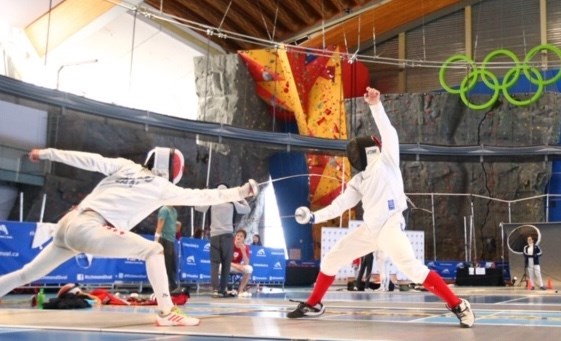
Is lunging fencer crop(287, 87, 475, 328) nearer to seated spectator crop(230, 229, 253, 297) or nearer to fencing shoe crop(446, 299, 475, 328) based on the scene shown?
fencing shoe crop(446, 299, 475, 328)

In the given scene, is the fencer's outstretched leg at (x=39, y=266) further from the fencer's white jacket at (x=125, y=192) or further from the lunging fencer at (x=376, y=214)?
the lunging fencer at (x=376, y=214)

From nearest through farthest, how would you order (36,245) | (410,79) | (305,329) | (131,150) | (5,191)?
(305,329), (36,245), (5,191), (131,150), (410,79)

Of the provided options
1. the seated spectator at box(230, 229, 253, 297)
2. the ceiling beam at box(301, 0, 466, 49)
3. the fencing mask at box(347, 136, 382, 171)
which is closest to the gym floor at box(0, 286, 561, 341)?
the fencing mask at box(347, 136, 382, 171)

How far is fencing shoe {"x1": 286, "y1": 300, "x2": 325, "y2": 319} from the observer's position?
166 inches

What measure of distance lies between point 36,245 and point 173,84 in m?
8.07

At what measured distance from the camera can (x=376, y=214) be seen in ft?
13.4

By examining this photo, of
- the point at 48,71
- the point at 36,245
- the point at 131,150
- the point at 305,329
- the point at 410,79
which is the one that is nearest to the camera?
the point at 305,329

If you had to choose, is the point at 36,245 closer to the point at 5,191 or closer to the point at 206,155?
the point at 5,191

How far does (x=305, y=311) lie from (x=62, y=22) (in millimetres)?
10092

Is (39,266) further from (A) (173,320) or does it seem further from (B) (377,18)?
(B) (377,18)

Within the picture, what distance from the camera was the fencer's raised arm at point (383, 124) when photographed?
401cm

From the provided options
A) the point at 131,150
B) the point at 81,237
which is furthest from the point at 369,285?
the point at 81,237

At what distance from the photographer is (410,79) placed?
749 inches

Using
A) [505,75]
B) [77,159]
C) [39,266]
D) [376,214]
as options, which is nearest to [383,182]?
[376,214]
